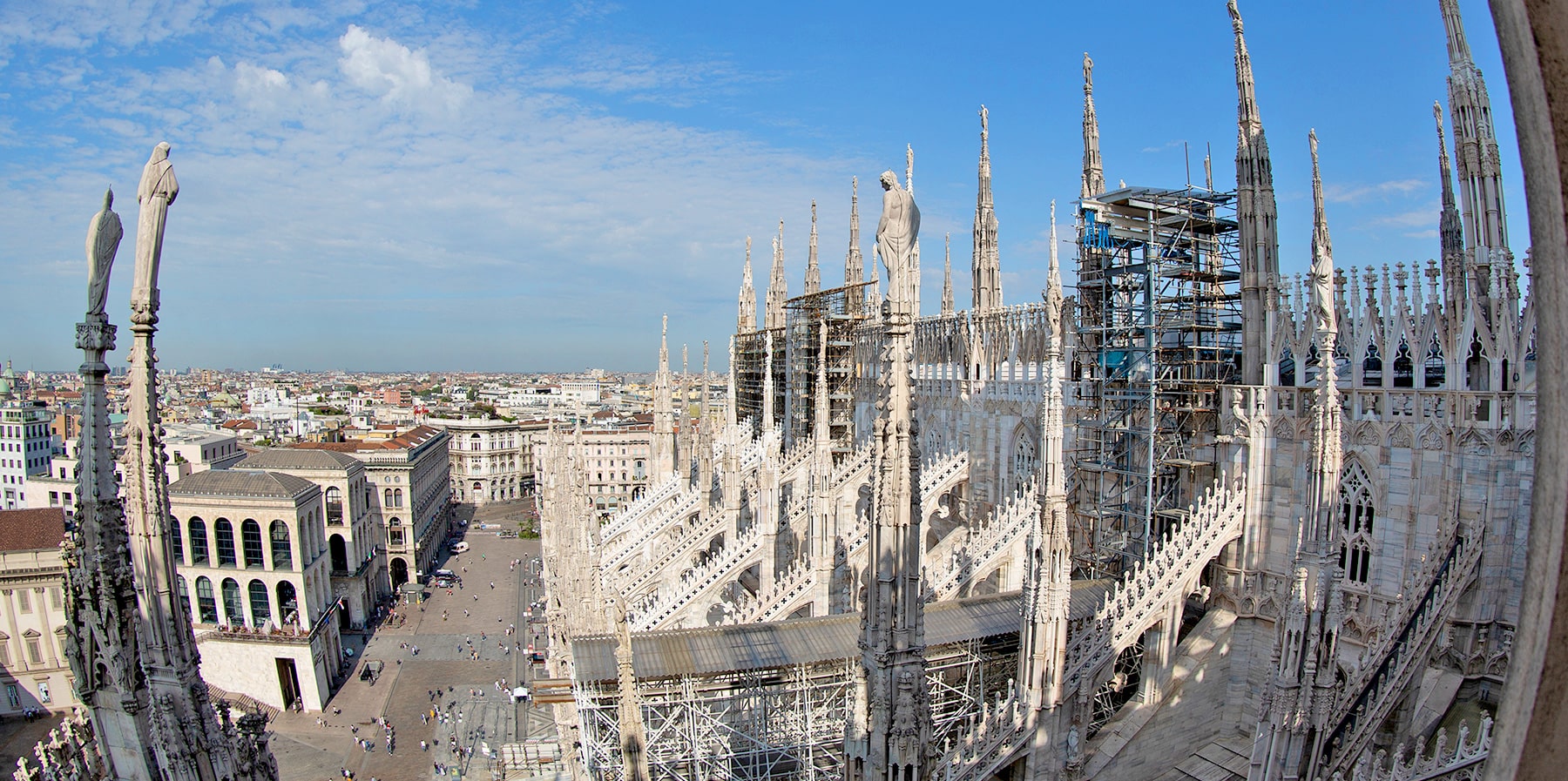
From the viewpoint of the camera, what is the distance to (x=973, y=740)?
383 inches

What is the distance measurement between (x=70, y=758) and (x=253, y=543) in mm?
31899

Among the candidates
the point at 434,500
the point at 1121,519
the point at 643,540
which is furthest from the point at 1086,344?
the point at 434,500

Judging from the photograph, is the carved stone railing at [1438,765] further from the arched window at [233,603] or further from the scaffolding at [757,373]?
the arched window at [233,603]

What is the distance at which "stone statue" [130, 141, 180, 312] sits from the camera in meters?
4.93

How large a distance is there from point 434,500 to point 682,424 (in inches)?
1235

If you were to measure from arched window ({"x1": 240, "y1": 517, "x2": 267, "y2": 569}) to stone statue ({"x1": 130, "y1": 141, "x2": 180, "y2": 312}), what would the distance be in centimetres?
3305

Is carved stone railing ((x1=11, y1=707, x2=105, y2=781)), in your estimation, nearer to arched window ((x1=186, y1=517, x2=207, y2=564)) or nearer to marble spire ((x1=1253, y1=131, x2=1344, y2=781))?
marble spire ((x1=1253, y1=131, x2=1344, y2=781))

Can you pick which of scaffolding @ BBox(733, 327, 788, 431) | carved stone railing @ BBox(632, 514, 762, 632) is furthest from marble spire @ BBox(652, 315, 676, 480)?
carved stone railing @ BBox(632, 514, 762, 632)

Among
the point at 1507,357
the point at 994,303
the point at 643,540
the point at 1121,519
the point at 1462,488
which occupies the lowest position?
the point at 643,540

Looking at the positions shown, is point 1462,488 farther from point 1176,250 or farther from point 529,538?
point 529,538

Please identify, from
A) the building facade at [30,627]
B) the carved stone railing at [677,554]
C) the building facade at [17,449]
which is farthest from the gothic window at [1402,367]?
the building facade at [17,449]

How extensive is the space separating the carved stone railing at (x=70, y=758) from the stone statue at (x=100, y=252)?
2736 millimetres

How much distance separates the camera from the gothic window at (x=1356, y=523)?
11672 mm

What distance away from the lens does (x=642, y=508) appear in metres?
27.5
